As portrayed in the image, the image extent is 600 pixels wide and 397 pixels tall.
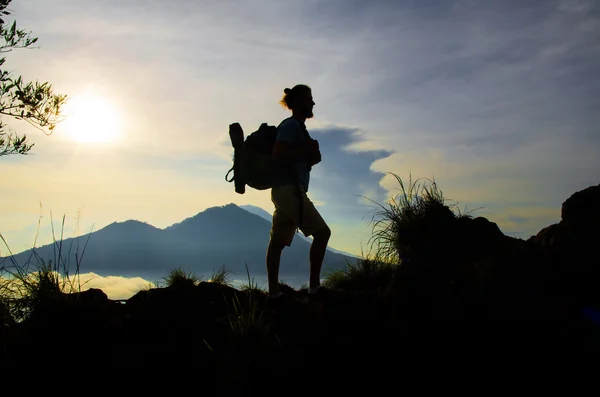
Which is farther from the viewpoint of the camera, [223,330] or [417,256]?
[417,256]

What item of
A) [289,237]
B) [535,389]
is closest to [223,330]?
[289,237]

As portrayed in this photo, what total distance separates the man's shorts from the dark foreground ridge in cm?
88

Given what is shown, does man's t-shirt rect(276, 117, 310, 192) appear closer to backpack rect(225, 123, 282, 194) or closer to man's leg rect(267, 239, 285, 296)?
backpack rect(225, 123, 282, 194)

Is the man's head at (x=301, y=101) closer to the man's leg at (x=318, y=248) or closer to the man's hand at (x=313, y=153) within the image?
the man's hand at (x=313, y=153)

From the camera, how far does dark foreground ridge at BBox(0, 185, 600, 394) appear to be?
4918 millimetres

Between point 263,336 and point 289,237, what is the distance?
205 cm

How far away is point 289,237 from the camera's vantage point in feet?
22.4

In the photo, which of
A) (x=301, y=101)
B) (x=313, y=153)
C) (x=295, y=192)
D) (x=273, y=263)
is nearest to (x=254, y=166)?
(x=295, y=192)

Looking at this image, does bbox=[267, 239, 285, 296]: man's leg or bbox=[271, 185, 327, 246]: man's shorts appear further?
bbox=[267, 239, 285, 296]: man's leg

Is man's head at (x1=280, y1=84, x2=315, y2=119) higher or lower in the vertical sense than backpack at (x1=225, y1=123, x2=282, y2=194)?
higher

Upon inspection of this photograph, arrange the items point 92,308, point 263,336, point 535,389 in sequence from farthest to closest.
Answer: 1. point 92,308
2. point 263,336
3. point 535,389

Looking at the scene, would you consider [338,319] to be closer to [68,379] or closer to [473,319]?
[473,319]

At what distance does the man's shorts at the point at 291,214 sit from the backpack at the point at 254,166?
186 mm

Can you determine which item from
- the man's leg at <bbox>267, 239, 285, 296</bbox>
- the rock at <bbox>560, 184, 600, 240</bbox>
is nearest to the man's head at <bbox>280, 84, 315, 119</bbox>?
the man's leg at <bbox>267, 239, 285, 296</bbox>
